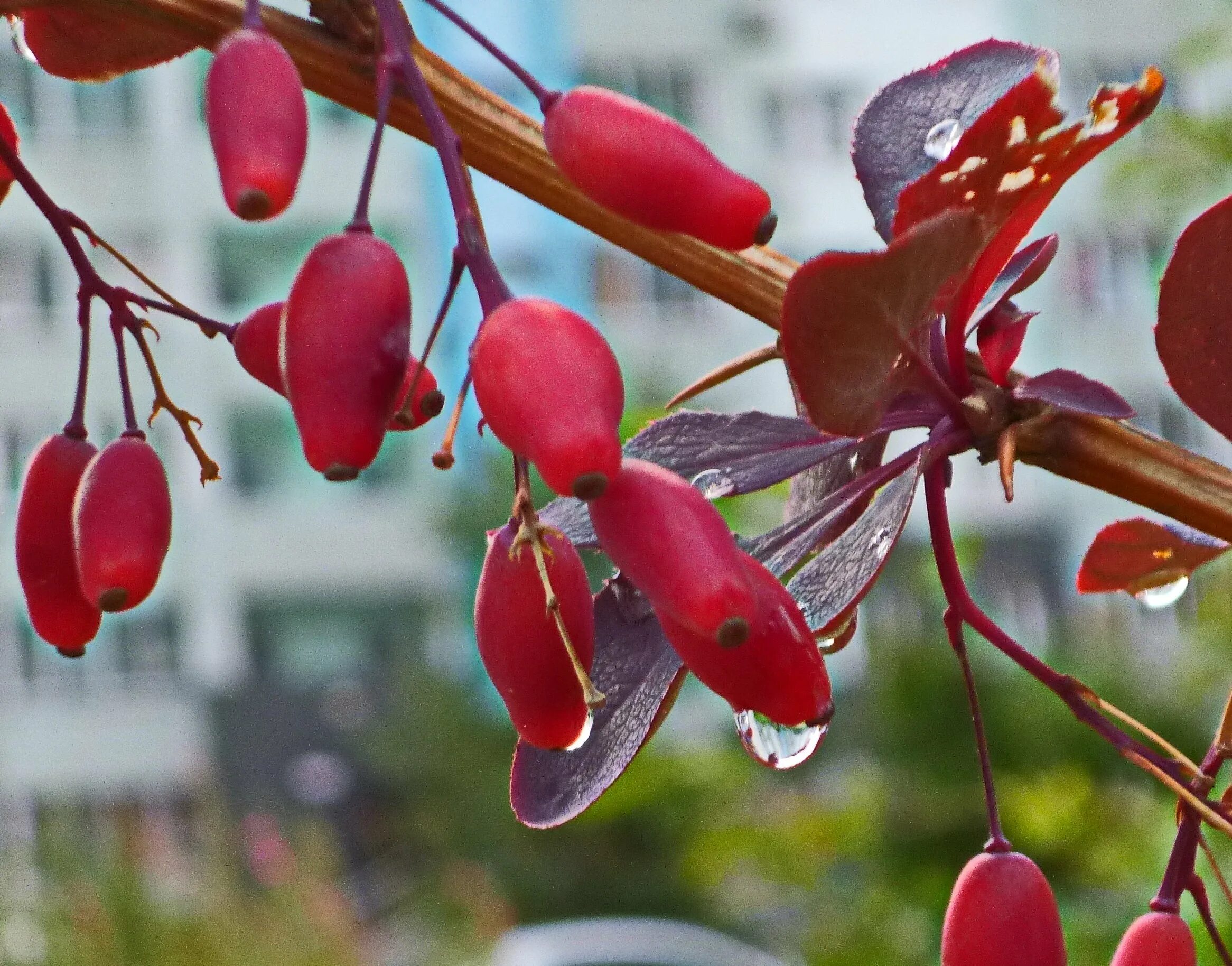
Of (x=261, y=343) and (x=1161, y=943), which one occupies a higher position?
(x=261, y=343)

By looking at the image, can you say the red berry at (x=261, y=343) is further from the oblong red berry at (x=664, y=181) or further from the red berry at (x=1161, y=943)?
the red berry at (x=1161, y=943)

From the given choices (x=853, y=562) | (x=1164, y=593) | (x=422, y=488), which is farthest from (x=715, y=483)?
(x=422, y=488)

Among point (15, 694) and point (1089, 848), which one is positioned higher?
point (15, 694)

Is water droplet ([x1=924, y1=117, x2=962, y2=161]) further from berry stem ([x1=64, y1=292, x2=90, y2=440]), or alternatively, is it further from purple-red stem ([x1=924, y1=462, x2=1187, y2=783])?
berry stem ([x1=64, y1=292, x2=90, y2=440])

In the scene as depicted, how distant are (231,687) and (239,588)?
2.54ft

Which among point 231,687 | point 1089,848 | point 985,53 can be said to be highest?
point 231,687

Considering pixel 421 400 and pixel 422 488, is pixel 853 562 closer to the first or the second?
pixel 421 400

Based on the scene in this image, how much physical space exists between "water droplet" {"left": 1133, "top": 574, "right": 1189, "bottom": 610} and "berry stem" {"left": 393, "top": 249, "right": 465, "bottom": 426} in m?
0.20

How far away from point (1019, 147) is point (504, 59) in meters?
0.08

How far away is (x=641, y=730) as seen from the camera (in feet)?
0.92

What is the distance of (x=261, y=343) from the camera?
0.28m

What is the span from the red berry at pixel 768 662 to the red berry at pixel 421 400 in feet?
0.18

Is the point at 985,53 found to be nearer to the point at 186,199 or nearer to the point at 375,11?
the point at 375,11

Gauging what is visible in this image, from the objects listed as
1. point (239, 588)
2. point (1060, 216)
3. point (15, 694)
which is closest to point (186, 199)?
point (239, 588)
